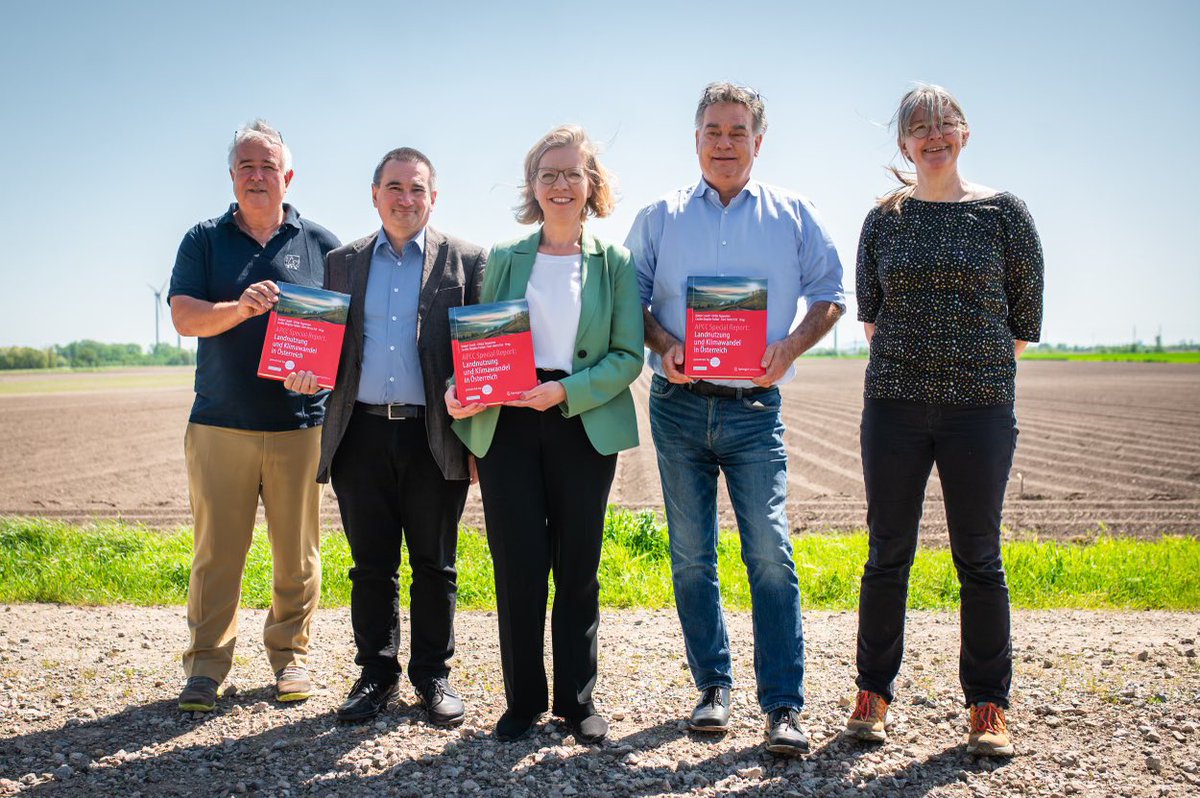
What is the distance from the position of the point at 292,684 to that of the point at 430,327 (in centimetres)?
181

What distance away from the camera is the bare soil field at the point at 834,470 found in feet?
34.1

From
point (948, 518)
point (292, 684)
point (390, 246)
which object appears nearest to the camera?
point (948, 518)

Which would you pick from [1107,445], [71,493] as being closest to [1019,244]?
[71,493]

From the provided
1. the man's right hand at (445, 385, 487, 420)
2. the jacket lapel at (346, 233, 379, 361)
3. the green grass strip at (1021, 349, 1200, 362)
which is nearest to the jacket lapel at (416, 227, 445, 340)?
the jacket lapel at (346, 233, 379, 361)

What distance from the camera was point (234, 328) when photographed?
13.4 feet

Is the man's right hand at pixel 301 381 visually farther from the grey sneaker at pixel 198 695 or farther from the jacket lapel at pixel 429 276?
the grey sneaker at pixel 198 695

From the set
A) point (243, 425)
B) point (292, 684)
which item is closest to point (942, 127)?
point (243, 425)

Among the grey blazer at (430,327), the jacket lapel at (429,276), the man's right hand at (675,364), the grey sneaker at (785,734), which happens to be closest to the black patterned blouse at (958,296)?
the man's right hand at (675,364)

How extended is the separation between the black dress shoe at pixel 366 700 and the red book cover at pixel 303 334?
4.40ft

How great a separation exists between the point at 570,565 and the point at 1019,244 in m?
2.11

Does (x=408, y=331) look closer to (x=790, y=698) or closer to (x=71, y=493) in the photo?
(x=790, y=698)

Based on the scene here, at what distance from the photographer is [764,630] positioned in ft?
11.8

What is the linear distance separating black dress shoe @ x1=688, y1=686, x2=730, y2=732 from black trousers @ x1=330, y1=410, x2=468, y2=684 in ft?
3.63

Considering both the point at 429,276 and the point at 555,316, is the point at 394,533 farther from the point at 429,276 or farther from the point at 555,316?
the point at 555,316
